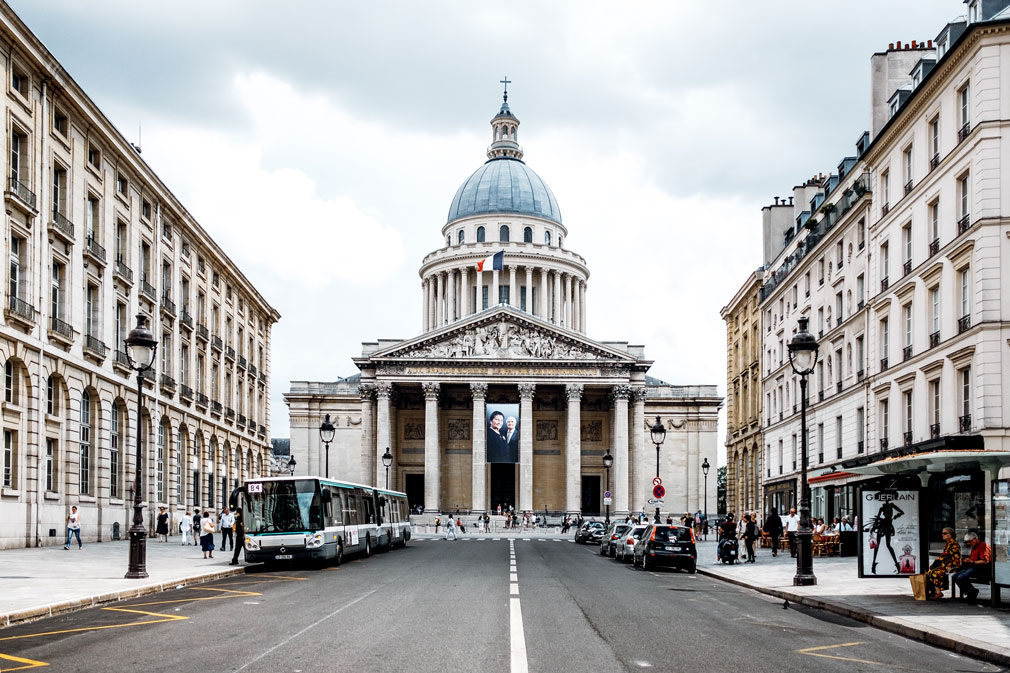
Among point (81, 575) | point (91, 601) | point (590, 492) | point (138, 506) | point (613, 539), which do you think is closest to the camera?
point (91, 601)

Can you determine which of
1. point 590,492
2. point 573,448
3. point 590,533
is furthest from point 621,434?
point 590,533

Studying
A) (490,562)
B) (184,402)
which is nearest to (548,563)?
(490,562)

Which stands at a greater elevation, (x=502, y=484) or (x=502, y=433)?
(x=502, y=433)

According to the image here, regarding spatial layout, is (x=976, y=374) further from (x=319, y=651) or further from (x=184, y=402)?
(x=184, y=402)

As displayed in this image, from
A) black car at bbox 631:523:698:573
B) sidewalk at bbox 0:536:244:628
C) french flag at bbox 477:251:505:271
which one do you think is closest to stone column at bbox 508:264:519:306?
french flag at bbox 477:251:505:271

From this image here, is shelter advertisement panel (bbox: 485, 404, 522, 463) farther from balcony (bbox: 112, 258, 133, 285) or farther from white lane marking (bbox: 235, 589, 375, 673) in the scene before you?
white lane marking (bbox: 235, 589, 375, 673)

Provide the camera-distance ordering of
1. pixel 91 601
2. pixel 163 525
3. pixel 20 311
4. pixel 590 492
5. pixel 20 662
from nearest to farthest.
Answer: pixel 20 662
pixel 91 601
pixel 20 311
pixel 163 525
pixel 590 492

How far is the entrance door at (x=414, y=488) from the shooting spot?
349ft

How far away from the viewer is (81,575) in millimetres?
26359

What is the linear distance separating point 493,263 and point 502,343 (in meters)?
17.4

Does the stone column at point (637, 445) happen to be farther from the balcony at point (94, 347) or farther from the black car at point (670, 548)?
the black car at point (670, 548)

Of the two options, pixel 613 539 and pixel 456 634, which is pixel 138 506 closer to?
pixel 456 634

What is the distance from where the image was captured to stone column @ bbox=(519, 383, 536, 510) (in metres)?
96.2

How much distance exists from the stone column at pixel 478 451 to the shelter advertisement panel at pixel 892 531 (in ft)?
240
